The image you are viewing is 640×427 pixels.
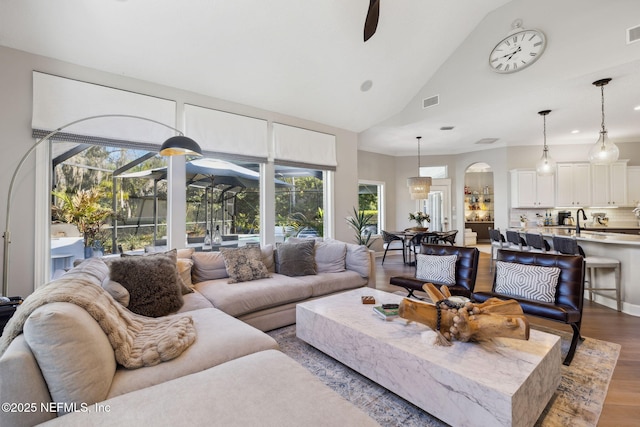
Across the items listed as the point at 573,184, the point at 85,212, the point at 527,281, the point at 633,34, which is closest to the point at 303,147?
the point at 85,212

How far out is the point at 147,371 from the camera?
152 cm

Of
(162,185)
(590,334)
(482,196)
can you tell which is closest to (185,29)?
(162,185)

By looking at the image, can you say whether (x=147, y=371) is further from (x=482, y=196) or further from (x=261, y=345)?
(x=482, y=196)

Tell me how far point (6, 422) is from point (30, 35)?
3.36m

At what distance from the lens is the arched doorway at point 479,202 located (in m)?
11.2

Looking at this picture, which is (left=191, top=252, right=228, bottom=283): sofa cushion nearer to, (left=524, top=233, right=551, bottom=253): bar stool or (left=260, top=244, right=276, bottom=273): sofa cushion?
→ (left=260, top=244, right=276, bottom=273): sofa cushion

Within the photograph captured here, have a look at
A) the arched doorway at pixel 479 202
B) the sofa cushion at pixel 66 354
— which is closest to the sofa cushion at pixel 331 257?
the sofa cushion at pixel 66 354

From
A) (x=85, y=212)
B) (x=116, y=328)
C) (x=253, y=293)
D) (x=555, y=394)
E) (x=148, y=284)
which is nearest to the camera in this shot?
(x=116, y=328)

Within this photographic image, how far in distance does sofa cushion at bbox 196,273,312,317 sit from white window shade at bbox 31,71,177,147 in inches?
76.8

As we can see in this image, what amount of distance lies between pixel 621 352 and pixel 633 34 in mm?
3570

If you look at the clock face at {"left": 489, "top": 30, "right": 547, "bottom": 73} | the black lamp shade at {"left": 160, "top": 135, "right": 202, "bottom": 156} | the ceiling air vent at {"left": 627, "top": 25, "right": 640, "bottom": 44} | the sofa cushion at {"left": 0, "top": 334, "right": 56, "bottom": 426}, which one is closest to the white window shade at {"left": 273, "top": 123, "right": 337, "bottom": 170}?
the black lamp shade at {"left": 160, "top": 135, "right": 202, "bottom": 156}

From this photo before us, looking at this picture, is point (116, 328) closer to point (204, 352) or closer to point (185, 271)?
point (204, 352)

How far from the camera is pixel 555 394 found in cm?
197

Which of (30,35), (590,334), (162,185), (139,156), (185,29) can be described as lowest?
(590,334)
